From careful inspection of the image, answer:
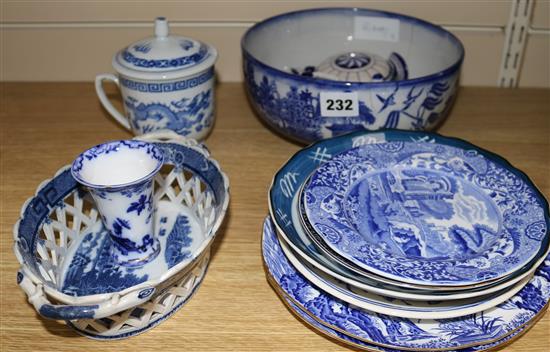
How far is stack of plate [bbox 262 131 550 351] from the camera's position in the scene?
0.47 m

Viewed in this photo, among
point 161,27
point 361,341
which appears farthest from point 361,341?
point 161,27

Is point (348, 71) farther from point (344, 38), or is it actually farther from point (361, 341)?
point (361, 341)

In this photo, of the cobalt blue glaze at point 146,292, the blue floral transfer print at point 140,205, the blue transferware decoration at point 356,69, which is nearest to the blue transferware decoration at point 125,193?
Answer: the blue floral transfer print at point 140,205

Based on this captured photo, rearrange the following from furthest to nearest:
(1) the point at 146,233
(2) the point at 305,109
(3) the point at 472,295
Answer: (2) the point at 305,109 < (1) the point at 146,233 < (3) the point at 472,295

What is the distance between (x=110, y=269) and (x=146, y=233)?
2.4 inches

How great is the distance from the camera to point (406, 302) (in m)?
0.49

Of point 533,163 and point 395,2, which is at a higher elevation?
point 395,2

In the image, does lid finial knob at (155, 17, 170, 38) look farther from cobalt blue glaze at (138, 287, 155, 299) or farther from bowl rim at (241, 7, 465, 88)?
cobalt blue glaze at (138, 287, 155, 299)

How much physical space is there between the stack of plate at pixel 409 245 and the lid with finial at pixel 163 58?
0.68ft

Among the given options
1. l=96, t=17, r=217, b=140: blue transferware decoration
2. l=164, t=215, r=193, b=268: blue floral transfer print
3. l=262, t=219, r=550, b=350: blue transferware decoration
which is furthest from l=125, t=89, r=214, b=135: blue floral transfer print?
l=262, t=219, r=550, b=350: blue transferware decoration

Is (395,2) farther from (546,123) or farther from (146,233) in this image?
(146,233)

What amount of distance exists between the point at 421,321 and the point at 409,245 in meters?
0.09

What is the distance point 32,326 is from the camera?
21.6 inches

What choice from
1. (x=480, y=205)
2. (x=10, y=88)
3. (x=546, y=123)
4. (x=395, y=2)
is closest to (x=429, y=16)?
Result: (x=395, y=2)
